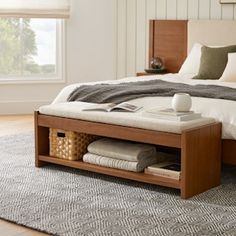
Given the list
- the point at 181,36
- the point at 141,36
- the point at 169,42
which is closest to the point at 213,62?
the point at 181,36

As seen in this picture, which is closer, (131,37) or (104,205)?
(104,205)

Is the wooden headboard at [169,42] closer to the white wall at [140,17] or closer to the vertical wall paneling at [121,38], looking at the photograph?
the white wall at [140,17]

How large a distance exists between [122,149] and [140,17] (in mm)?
3352

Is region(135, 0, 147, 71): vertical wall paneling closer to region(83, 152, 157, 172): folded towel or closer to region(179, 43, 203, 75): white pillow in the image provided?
region(179, 43, 203, 75): white pillow

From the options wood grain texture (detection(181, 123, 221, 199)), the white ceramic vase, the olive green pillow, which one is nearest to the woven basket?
the white ceramic vase

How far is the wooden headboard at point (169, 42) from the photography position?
6320mm

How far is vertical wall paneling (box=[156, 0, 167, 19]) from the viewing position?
6.52 metres

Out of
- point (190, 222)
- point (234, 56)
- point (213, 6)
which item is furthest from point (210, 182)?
point (213, 6)

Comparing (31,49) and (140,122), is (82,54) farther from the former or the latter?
(140,122)

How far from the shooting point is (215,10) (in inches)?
241

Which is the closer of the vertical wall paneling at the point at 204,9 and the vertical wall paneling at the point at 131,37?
the vertical wall paneling at the point at 204,9

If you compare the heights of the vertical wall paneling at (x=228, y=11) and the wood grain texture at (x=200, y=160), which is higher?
the vertical wall paneling at (x=228, y=11)

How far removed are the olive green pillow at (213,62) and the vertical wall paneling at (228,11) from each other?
2.21 ft

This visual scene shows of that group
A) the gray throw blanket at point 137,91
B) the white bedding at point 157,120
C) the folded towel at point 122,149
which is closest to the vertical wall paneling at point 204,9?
the gray throw blanket at point 137,91
